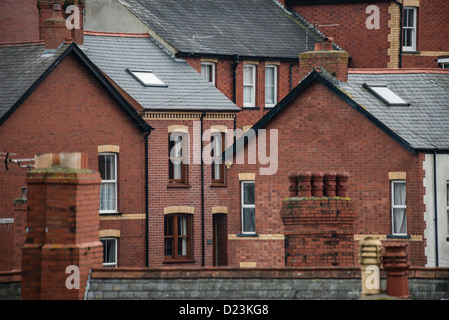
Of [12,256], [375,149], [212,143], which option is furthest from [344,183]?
[212,143]

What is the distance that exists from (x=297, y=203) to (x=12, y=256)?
21.6m

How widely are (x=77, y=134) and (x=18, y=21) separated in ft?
48.6

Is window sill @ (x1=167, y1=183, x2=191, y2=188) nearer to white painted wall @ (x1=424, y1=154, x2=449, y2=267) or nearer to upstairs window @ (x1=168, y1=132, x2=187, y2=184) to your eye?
upstairs window @ (x1=168, y1=132, x2=187, y2=184)

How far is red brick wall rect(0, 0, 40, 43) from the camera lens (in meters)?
55.3

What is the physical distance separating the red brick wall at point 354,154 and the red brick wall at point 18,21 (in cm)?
2211

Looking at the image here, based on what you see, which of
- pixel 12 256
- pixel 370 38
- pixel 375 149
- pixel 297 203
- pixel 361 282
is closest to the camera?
pixel 361 282

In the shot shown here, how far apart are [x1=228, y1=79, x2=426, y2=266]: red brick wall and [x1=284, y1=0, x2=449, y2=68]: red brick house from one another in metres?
19.9

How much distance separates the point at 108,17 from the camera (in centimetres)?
5119

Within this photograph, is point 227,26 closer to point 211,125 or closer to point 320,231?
A: point 211,125

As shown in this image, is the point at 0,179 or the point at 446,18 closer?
the point at 0,179

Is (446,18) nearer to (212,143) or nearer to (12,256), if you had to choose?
(212,143)

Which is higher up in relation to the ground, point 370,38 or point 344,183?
point 370,38

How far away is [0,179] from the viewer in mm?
40906

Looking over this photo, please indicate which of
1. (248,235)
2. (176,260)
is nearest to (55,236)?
(248,235)
